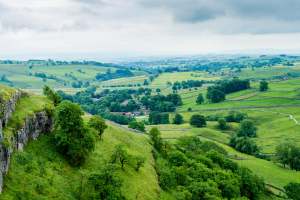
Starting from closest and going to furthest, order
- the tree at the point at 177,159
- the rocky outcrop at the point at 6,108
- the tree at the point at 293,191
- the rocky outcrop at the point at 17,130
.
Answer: the rocky outcrop at the point at 17,130, the rocky outcrop at the point at 6,108, the tree at the point at 293,191, the tree at the point at 177,159

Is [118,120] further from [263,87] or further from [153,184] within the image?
[263,87]

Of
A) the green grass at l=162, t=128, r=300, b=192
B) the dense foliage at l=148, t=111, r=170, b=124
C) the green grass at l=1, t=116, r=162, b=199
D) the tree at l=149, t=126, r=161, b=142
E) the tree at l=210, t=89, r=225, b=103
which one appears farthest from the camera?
the tree at l=210, t=89, r=225, b=103

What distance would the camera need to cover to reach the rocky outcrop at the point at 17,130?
72.6ft

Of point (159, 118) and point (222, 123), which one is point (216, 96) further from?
point (159, 118)

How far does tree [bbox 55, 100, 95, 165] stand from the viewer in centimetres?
3130

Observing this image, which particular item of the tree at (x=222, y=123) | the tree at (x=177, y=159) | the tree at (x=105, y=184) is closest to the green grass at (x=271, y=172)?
the tree at (x=177, y=159)

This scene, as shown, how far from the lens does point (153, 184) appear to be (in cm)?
3872

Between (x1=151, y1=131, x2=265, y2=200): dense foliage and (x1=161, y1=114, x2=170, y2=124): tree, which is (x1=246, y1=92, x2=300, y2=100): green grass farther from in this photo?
(x1=151, y1=131, x2=265, y2=200): dense foliage

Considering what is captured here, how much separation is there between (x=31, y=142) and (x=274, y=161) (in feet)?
244

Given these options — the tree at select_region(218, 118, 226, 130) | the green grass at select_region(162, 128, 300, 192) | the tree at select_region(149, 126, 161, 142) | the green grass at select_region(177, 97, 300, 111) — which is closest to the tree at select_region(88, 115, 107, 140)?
the tree at select_region(149, 126, 161, 142)

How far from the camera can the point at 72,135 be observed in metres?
32.2

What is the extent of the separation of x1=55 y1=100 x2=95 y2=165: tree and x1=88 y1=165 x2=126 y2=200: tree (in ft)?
21.0

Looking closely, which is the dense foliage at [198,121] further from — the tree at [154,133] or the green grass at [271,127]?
the tree at [154,133]

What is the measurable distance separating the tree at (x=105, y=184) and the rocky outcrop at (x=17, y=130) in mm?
10737
